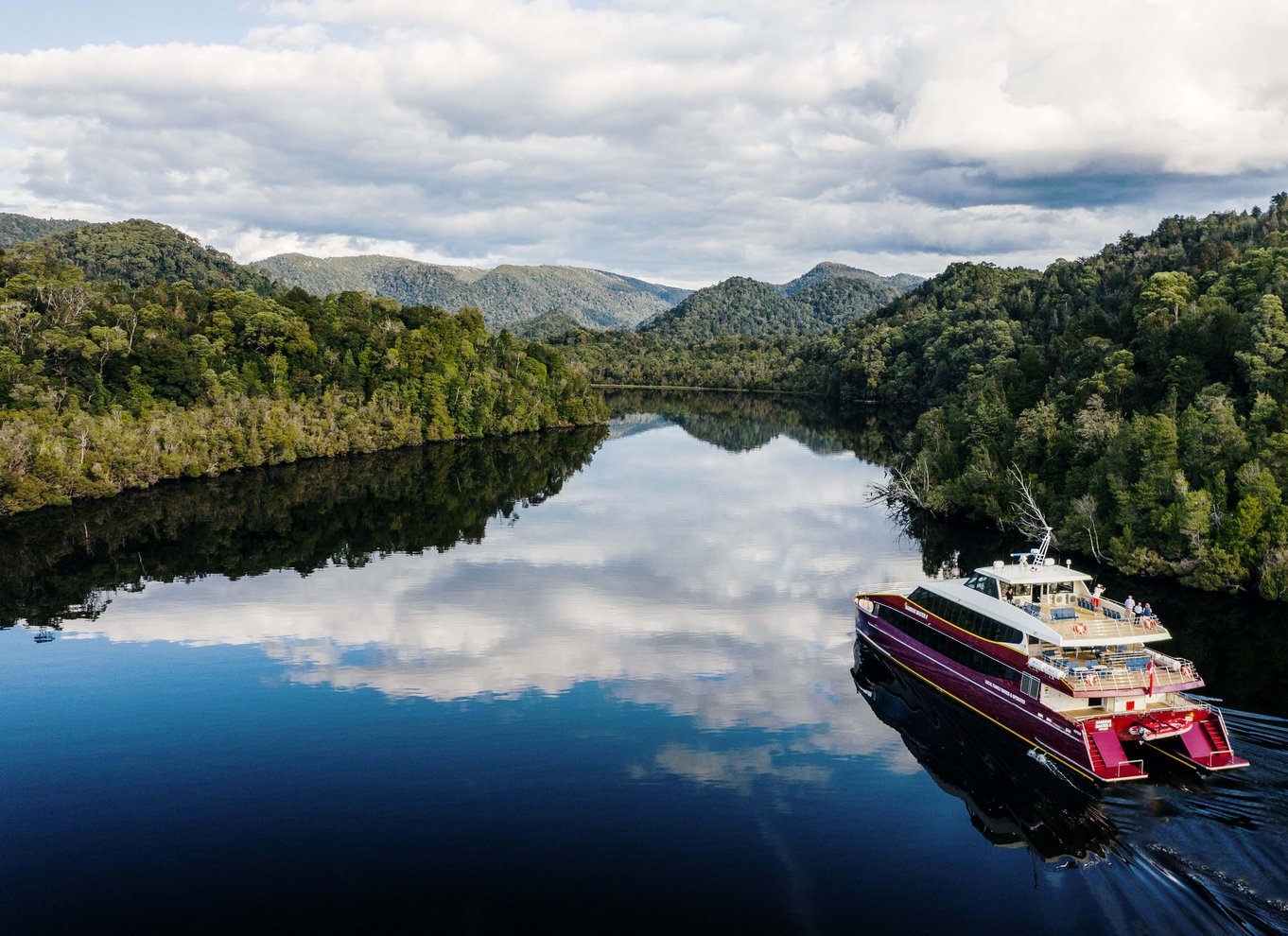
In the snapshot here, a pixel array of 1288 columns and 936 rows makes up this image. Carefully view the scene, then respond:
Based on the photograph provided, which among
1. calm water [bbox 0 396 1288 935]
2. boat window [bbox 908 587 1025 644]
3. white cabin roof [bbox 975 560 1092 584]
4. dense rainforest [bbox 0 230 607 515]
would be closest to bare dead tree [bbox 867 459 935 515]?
calm water [bbox 0 396 1288 935]

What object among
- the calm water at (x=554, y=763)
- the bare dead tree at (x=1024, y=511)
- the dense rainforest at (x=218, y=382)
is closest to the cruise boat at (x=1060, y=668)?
the calm water at (x=554, y=763)

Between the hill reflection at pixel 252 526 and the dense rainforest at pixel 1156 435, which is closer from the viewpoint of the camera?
the dense rainforest at pixel 1156 435

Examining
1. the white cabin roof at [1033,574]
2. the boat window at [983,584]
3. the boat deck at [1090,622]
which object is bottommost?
the boat deck at [1090,622]

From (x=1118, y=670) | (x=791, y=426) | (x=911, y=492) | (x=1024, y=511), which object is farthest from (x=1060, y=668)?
(x=791, y=426)

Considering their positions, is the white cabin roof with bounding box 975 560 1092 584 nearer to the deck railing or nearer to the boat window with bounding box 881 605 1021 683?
the boat window with bounding box 881 605 1021 683

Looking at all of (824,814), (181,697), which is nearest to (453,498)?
(181,697)

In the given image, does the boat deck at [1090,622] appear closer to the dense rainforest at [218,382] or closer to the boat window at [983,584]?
the boat window at [983,584]

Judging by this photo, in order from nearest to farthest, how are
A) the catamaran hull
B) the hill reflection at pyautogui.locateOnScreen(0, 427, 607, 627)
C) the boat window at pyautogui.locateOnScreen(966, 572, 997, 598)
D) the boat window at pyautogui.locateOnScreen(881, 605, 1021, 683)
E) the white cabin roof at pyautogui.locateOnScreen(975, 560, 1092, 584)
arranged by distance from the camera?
the catamaran hull → the boat window at pyautogui.locateOnScreen(881, 605, 1021, 683) → the white cabin roof at pyautogui.locateOnScreen(975, 560, 1092, 584) → the boat window at pyautogui.locateOnScreen(966, 572, 997, 598) → the hill reflection at pyautogui.locateOnScreen(0, 427, 607, 627)
